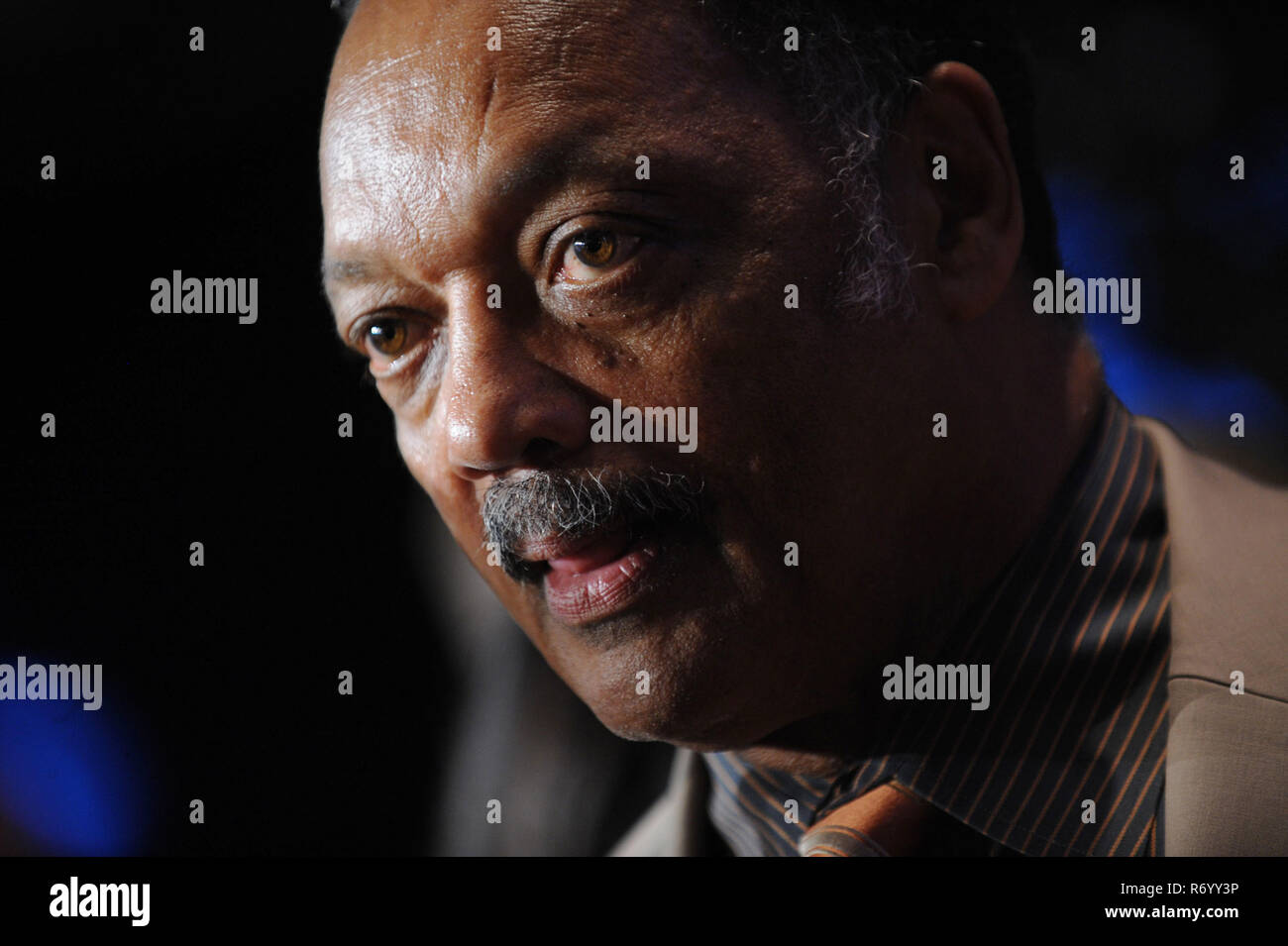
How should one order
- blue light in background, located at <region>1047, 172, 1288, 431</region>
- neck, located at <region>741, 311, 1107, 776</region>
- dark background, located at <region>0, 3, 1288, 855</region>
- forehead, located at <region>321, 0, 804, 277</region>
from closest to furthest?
1. forehead, located at <region>321, 0, 804, 277</region>
2. neck, located at <region>741, 311, 1107, 776</region>
3. blue light in background, located at <region>1047, 172, 1288, 431</region>
4. dark background, located at <region>0, 3, 1288, 855</region>

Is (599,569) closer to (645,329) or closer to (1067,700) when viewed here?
(645,329)

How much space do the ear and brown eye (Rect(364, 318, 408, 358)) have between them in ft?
1.99

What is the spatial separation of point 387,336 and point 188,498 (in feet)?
1.41

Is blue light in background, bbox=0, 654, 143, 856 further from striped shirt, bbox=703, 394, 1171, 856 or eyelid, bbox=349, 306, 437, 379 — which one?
striped shirt, bbox=703, 394, 1171, 856

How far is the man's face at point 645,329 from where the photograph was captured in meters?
1.21

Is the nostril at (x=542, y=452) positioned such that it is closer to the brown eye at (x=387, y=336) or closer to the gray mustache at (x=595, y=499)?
the gray mustache at (x=595, y=499)

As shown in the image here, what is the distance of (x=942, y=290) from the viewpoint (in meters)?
1.30

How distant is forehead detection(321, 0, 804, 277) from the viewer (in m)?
1.21

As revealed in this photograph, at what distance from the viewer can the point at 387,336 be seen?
1386 millimetres

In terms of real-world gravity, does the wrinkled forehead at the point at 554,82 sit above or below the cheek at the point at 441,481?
above

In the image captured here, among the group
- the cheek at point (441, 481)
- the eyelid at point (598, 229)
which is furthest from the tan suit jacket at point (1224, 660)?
the cheek at point (441, 481)

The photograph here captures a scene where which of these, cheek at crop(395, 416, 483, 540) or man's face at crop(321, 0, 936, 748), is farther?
cheek at crop(395, 416, 483, 540)

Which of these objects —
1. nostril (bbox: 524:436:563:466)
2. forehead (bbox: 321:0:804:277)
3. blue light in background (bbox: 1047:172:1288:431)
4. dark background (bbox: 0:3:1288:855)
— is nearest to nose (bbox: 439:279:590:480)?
nostril (bbox: 524:436:563:466)
